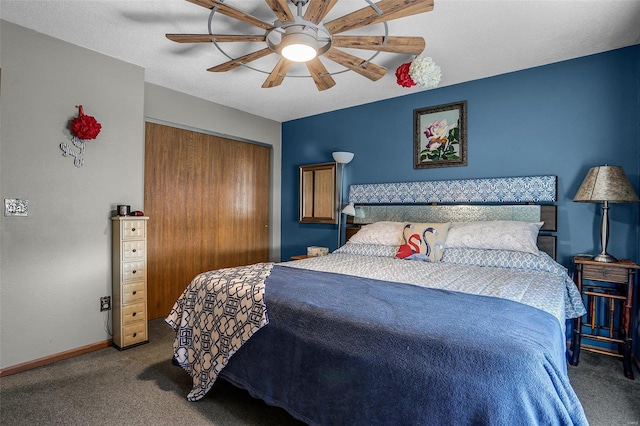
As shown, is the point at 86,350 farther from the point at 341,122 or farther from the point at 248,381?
the point at 341,122

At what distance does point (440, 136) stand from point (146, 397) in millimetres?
3471

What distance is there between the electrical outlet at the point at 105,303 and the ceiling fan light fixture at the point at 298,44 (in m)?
2.54

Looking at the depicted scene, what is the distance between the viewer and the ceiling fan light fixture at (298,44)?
1.90 meters

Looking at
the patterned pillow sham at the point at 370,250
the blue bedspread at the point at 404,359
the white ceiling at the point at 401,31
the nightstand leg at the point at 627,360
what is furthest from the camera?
the patterned pillow sham at the point at 370,250

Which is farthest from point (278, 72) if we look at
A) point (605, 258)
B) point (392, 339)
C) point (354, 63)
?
point (605, 258)

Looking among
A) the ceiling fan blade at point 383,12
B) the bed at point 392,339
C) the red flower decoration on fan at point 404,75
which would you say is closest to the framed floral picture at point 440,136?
the red flower decoration on fan at point 404,75

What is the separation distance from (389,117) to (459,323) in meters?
3.13

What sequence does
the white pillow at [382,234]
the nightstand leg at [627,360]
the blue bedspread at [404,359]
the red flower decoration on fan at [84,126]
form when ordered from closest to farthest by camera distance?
1. the blue bedspread at [404,359]
2. the nightstand leg at [627,360]
3. the red flower decoration on fan at [84,126]
4. the white pillow at [382,234]

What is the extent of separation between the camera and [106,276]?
2928mm

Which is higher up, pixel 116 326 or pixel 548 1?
pixel 548 1

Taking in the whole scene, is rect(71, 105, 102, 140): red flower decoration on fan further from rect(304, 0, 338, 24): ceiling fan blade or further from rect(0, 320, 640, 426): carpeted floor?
rect(304, 0, 338, 24): ceiling fan blade

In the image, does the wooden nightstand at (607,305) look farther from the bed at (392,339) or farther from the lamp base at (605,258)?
the bed at (392,339)

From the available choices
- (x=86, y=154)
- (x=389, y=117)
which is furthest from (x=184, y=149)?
(x=389, y=117)

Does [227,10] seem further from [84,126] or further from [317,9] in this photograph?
[84,126]
